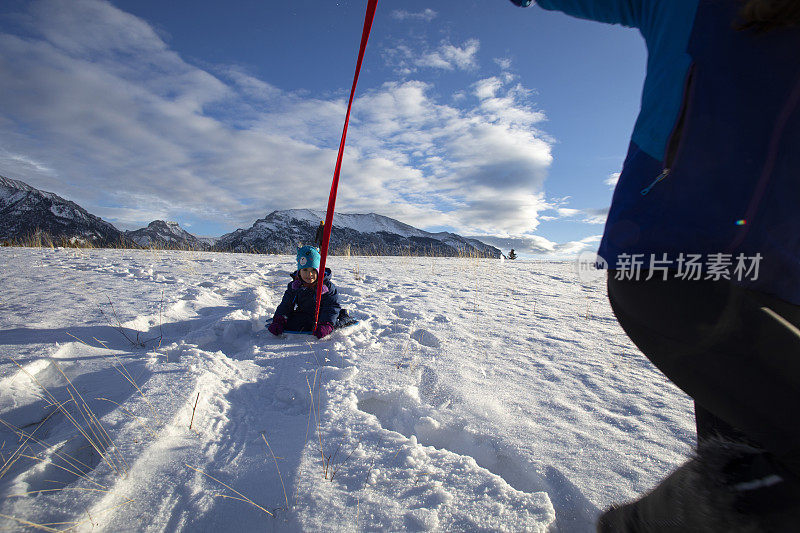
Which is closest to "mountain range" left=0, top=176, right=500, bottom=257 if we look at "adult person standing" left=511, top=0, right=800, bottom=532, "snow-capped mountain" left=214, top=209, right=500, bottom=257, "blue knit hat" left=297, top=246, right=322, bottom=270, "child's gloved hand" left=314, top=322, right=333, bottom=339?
"snow-capped mountain" left=214, top=209, right=500, bottom=257

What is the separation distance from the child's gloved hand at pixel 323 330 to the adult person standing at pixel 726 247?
2.55m

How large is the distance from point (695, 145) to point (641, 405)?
1.90 meters

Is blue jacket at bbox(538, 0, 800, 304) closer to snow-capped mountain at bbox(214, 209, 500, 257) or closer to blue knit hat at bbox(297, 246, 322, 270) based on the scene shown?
blue knit hat at bbox(297, 246, 322, 270)

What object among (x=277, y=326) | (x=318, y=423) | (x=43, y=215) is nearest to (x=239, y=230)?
(x=43, y=215)

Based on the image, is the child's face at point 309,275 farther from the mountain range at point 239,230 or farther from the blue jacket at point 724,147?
the mountain range at point 239,230

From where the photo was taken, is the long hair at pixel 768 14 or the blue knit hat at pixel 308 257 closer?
the long hair at pixel 768 14

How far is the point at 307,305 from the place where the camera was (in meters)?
3.61

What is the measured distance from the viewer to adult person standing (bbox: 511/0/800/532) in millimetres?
615

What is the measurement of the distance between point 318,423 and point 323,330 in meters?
1.39

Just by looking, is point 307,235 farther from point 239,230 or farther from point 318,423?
point 318,423

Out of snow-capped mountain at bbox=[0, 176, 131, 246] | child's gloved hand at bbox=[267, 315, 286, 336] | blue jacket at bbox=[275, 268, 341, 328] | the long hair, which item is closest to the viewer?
the long hair

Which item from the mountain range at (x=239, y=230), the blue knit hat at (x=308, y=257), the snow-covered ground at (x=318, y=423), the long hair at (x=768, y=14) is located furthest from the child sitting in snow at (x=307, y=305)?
the mountain range at (x=239, y=230)

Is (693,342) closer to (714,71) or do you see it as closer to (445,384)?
(714,71)

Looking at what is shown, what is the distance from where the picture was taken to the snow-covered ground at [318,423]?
1.18m
